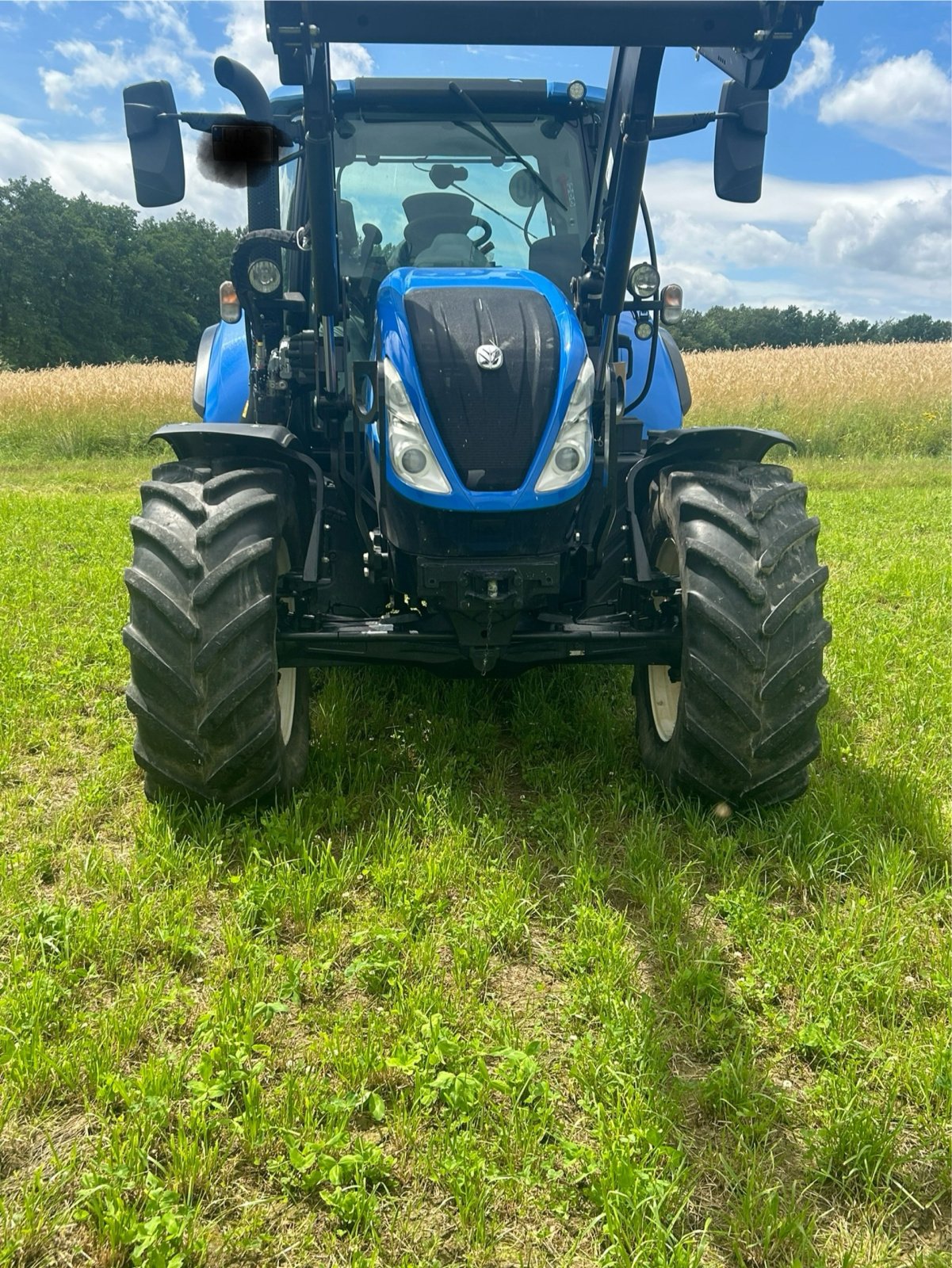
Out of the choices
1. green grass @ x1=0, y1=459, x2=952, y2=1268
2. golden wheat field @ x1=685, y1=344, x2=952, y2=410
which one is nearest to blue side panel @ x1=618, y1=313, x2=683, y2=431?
green grass @ x1=0, y1=459, x2=952, y2=1268

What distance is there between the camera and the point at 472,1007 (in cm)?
223

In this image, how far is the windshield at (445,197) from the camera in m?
3.94

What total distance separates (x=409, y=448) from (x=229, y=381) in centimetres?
195

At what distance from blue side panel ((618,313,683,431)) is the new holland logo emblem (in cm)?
144

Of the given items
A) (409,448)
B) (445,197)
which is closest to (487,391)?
(409,448)

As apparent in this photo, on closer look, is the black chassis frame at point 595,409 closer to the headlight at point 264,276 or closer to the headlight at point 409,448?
the headlight at point 409,448

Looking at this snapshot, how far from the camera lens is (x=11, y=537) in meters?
7.58

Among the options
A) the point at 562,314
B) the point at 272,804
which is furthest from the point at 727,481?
Result: the point at 272,804

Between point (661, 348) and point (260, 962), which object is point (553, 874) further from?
point (661, 348)

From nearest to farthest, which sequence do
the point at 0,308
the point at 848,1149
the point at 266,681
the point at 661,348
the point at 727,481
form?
the point at 848,1149
the point at 266,681
the point at 727,481
the point at 661,348
the point at 0,308

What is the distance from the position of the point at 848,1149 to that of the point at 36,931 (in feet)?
6.27

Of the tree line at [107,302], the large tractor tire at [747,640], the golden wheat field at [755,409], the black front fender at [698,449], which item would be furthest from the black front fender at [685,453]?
the tree line at [107,302]

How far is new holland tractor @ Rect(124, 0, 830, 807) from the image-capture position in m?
2.75

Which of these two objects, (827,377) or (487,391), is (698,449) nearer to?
(487,391)
